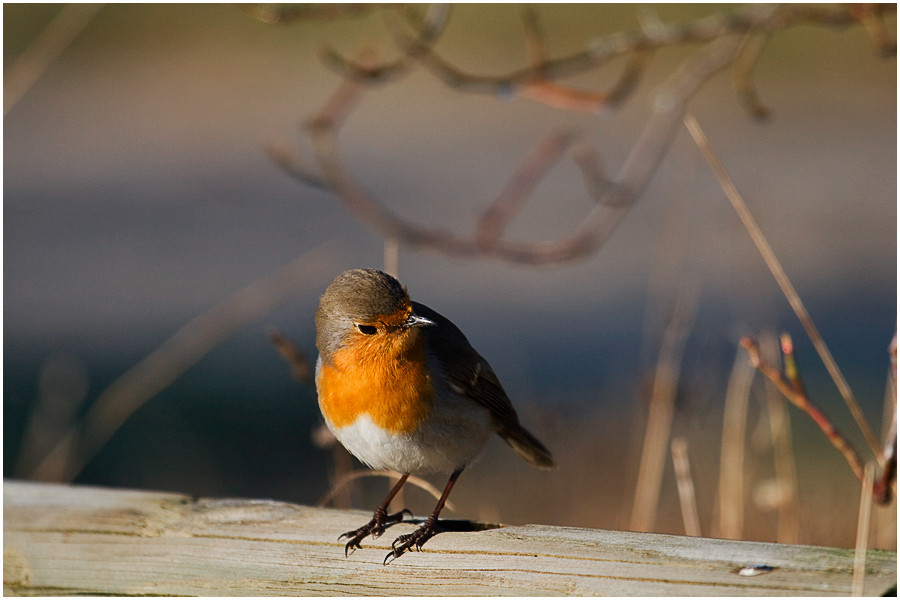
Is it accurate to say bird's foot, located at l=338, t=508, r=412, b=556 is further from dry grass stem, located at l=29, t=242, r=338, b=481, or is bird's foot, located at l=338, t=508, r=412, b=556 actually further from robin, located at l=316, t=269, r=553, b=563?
dry grass stem, located at l=29, t=242, r=338, b=481

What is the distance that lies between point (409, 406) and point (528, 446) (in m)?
0.35

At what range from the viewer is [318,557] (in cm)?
194

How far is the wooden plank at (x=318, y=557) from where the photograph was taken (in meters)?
1.70

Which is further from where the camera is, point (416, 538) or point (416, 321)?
point (416, 538)

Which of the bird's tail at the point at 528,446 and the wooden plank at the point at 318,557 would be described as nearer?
the wooden plank at the point at 318,557

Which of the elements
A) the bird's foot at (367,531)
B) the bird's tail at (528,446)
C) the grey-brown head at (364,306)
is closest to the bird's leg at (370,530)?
the bird's foot at (367,531)

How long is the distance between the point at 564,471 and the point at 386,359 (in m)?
2.42

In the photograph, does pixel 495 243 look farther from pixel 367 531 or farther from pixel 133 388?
pixel 133 388

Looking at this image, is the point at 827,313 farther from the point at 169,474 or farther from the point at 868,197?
the point at 169,474

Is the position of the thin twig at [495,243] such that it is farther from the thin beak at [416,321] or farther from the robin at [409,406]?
the thin beak at [416,321]

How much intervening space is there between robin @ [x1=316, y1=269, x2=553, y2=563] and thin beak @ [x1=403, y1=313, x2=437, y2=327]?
14cm

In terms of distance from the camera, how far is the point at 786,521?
299cm

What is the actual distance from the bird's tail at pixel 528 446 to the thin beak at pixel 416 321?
62cm

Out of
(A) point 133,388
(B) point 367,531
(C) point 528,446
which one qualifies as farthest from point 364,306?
(A) point 133,388
